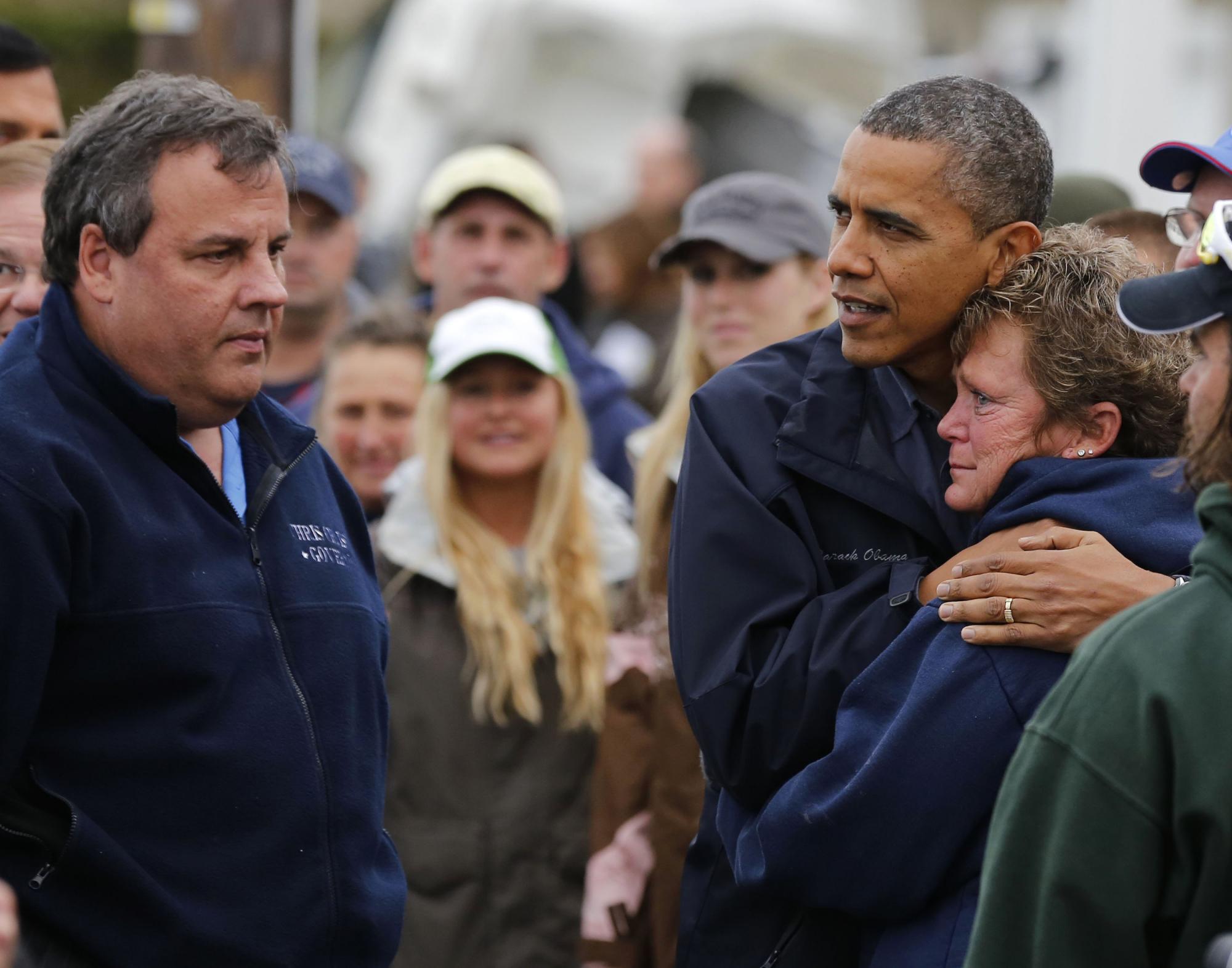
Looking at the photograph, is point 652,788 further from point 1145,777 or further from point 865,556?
point 1145,777

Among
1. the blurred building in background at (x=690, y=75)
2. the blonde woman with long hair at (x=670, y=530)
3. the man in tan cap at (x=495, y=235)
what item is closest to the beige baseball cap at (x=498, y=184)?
the man in tan cap at (x=495, y=235)

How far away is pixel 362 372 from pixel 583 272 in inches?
151

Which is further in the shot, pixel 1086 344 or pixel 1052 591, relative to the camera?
pixel 1086 344

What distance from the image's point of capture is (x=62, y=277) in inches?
116

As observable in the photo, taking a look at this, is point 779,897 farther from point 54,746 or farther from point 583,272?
point 583,272

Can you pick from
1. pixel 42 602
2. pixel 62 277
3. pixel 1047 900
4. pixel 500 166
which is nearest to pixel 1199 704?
pixel 1047 900

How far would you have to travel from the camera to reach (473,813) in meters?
4.28

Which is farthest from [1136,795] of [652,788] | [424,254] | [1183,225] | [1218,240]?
[424,254]

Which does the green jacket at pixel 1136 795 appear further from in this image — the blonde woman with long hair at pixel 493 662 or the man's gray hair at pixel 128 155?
the blonde woman with long hair at pixel 493 662

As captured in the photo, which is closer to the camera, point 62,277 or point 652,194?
point 62,277

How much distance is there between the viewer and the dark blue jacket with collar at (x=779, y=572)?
2711 millimetres

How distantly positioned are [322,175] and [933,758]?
173 inches

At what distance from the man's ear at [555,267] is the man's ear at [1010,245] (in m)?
3.43

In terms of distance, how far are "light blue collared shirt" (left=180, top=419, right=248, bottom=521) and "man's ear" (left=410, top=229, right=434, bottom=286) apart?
3.10 metres
